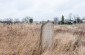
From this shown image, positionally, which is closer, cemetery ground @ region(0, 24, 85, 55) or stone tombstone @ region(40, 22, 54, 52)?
cemetery ground @ region(0, 24, 85, 55)

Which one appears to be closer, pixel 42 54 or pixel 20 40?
pixel 42 54

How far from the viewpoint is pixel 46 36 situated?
28.9ft

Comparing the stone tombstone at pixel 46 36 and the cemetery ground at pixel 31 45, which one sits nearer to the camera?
the cemetery ground at pixel 31 45

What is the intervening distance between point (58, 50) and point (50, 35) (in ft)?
2.23

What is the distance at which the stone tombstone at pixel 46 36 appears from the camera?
28.6ft

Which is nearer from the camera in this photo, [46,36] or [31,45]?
[46,36]

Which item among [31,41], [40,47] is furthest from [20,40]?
[40,47]

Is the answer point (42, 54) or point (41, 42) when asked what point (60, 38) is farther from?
point (42, 54)

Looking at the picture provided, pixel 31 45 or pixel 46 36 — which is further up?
pixel 46 36

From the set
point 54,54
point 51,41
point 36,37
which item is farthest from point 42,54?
point 36,37

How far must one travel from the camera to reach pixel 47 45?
29.0 feet

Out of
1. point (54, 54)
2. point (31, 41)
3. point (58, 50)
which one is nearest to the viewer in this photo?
point (54, 54)

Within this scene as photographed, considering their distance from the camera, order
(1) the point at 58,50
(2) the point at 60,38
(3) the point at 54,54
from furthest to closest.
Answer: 1. (2) the point at 60,38
2. (1) the point at 58,50
3. (3) the point at 54,54

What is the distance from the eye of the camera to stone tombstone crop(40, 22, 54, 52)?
343 inches
